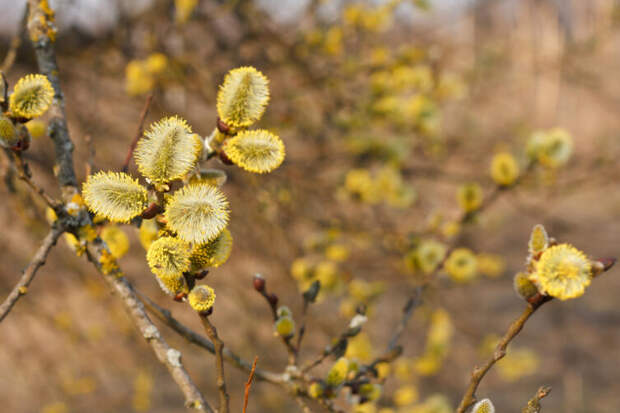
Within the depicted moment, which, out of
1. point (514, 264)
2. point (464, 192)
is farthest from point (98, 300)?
point (514, 264)

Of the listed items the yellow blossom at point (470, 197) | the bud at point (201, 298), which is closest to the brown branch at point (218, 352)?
the bud at point (201, 298)

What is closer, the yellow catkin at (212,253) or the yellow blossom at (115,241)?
the yellow catkin at (212,253)

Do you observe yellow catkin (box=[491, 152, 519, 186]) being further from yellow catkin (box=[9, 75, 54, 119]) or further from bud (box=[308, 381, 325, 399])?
yellow catkin (box=[9, 75, 54, 119])

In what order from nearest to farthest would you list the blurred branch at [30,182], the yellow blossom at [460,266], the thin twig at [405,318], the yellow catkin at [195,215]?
the yellow catkin at [195,215] < the blurred branch at [30,182] < the thin twig at [405,318] < the yellow blossom at [460,266]

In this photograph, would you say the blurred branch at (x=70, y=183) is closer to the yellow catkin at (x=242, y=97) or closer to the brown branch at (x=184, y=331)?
the brown branch at (x=184, y=331)

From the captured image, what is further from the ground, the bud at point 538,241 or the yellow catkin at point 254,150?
the yellow catkin at point 254,150

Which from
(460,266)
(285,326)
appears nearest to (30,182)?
(285,326)

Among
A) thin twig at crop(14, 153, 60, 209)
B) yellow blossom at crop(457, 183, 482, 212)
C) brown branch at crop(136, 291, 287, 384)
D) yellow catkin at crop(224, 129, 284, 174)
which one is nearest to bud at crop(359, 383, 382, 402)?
brown branch at crop(136, 291, 287, 384)

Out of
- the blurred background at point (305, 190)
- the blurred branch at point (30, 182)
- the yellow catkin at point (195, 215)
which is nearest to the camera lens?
the yellow catkin at point (195, 215)
